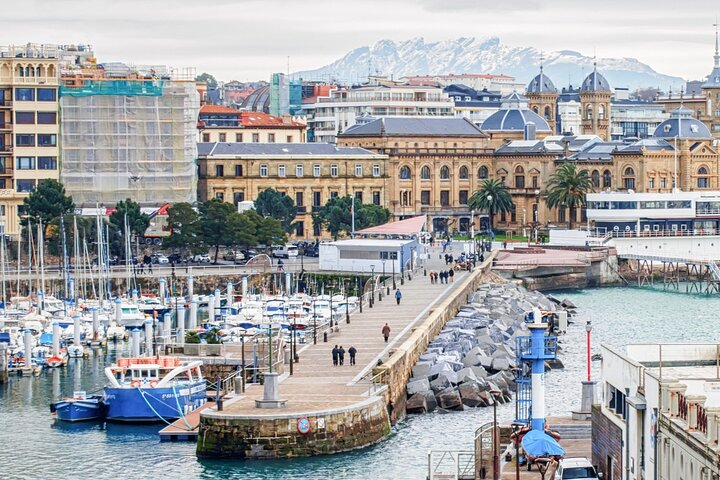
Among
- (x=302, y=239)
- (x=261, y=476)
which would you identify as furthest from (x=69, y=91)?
(x=261, y=476)

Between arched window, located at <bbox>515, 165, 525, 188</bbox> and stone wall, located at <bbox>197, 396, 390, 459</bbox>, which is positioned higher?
arched window, located at <bbox>515, 165, 525, 188</bbox>

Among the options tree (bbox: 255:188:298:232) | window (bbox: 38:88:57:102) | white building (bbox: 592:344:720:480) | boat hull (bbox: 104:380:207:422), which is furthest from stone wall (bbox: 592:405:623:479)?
tree (bbox: 255:188:298:232)

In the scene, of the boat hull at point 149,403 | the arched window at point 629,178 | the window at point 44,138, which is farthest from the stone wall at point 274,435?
the arched window at point 629,178

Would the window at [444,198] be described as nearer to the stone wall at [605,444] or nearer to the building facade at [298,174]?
the building facade at [298,174]

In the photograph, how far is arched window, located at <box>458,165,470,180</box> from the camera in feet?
537

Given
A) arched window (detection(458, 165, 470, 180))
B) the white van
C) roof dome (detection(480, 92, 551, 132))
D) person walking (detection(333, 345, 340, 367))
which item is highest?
roof dome (detection(480, 92, 551, 132))

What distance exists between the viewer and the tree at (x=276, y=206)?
469 feet

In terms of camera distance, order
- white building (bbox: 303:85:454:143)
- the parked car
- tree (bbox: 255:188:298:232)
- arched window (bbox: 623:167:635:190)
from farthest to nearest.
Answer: white building (bbox: 303:85:454:143)
arched window (bbox: 623:167:635:190)
tree (bbox: 255:188:298:232)
the parked car

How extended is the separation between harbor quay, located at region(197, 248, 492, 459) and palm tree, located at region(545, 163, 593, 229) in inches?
2860

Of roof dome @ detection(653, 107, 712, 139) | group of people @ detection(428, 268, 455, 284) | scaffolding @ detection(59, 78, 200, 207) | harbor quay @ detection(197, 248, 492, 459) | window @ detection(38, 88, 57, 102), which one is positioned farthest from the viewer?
roof dome @ detection(653, 107, 712, 139)

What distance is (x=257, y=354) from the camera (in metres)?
67.7

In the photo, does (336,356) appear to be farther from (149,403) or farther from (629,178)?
(629,178)

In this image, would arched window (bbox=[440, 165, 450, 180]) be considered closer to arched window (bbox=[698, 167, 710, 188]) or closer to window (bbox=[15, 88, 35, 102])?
arched window (bbox=[698, 167, 710, 188])

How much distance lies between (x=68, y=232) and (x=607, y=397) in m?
85.1
